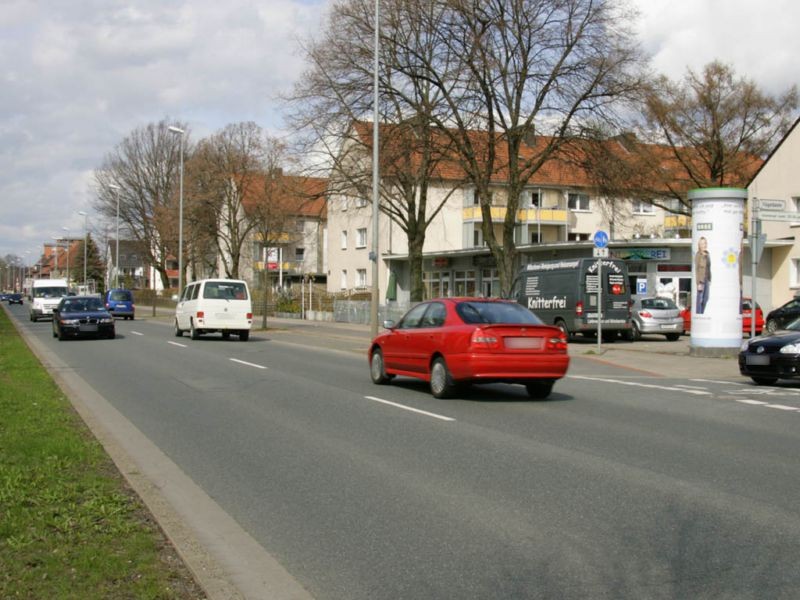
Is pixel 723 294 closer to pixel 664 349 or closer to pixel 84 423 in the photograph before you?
pixel 664 349

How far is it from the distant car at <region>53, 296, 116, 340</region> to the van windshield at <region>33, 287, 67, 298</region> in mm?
20440

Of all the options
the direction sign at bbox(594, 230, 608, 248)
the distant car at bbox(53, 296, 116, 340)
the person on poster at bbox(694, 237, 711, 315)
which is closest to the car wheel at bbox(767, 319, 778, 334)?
the person on poster at bbox(694, 237, 711, 315)

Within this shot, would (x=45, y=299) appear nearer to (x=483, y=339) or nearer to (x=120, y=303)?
(x=120, y=303)

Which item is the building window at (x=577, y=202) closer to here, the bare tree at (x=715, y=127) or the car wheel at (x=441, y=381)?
the bare tree at (x=715, y=127)

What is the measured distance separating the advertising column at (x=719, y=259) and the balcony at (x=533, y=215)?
1435 inches

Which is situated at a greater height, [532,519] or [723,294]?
[723,294]

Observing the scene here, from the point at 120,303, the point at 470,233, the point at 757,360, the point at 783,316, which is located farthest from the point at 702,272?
the point at 120,303

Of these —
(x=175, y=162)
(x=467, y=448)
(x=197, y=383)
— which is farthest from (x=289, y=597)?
(x=175, y=162)

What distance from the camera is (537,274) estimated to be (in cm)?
3238

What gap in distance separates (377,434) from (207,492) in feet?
10.1

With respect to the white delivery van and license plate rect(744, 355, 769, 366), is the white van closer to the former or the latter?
license plate rect(744, 355, 769, 366)

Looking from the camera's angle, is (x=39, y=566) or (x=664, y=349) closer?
(x=39, y=566)

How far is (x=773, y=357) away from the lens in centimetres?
1581

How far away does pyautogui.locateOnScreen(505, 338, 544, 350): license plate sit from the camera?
1297cm
